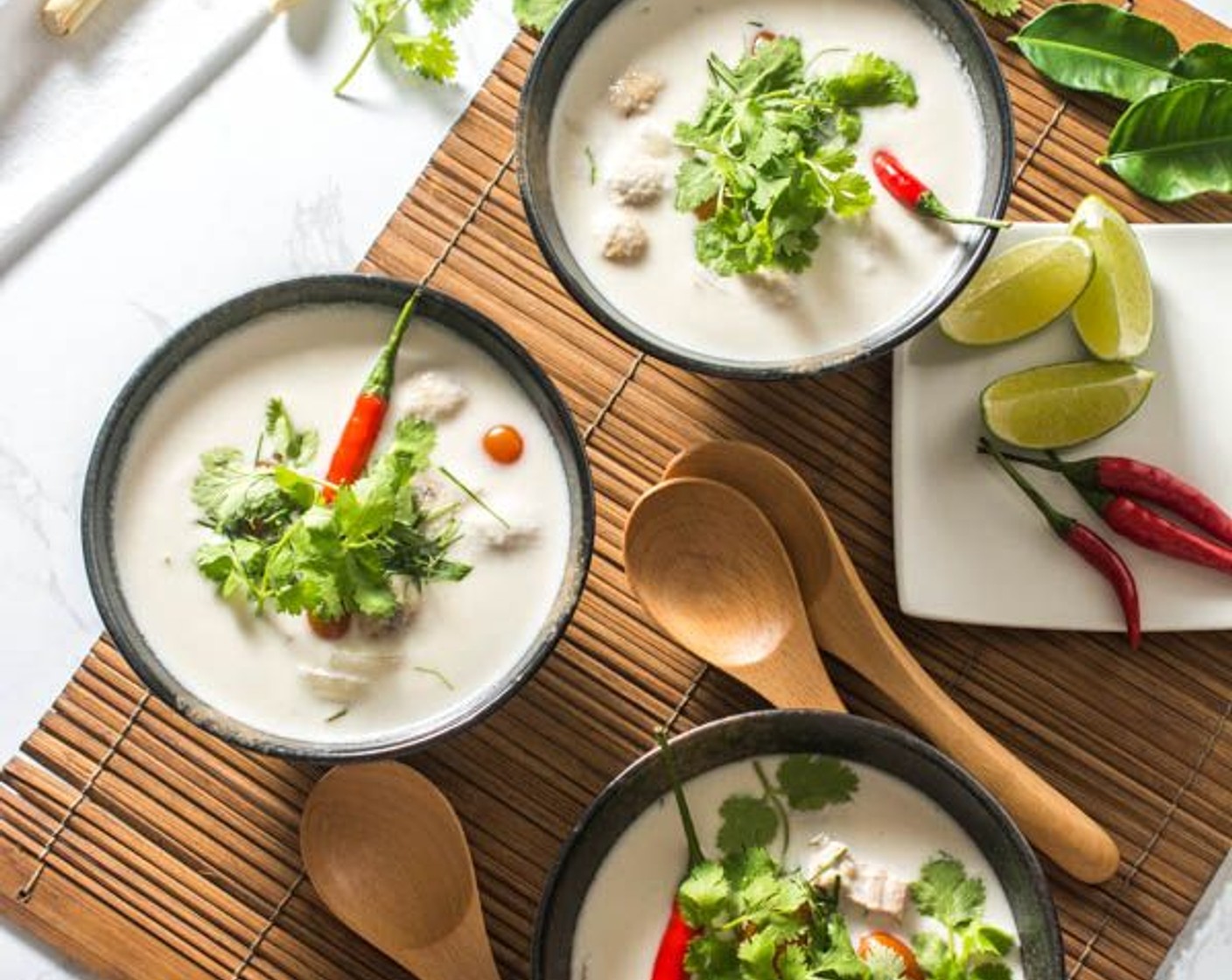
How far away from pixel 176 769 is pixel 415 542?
1.66ft

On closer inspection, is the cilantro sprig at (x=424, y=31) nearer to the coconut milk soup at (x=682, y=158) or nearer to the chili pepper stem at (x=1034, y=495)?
the coconut milk soup at (x=682, y=158)

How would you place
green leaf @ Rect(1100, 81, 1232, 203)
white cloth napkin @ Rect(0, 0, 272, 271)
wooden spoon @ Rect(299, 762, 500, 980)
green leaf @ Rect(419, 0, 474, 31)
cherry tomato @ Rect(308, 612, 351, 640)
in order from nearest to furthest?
cherry tomato @ Rect(308, 612, 351, 640), wooden spoon @ Rect(299, 762, 500, 980), green leaf @ Rect(1100, 81, 1232, 203), green leaf @ Rect(419, 0, 474, 31), white cloth napkin @ Rect(0, 0, 272, 271)

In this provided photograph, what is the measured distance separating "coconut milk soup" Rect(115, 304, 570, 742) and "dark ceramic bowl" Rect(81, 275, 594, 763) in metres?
0.02

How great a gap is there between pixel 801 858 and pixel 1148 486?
26.8 inches

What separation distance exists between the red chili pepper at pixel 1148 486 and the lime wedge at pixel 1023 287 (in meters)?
0.20

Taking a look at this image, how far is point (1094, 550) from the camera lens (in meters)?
2.36

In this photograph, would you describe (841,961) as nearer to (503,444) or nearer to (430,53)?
(503,444)

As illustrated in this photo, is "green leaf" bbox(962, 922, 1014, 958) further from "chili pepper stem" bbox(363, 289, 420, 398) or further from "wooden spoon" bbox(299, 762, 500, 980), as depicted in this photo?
"chili pepper stem" bbox(363, 289, 420, 398)

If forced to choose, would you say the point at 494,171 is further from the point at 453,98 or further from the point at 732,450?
the point at 732,450

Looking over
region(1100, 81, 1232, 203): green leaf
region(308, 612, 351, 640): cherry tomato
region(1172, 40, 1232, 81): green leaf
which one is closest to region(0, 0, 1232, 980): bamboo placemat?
region(308, 612, 351, 640): cherry tomato

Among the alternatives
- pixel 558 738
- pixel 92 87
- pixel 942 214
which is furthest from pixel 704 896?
pixel 92 87

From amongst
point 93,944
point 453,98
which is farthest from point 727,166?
point 93,944

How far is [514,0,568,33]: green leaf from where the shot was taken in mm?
2447

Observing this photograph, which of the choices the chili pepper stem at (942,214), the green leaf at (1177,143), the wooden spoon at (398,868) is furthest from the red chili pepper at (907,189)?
the wooden spoon at (398,868)
